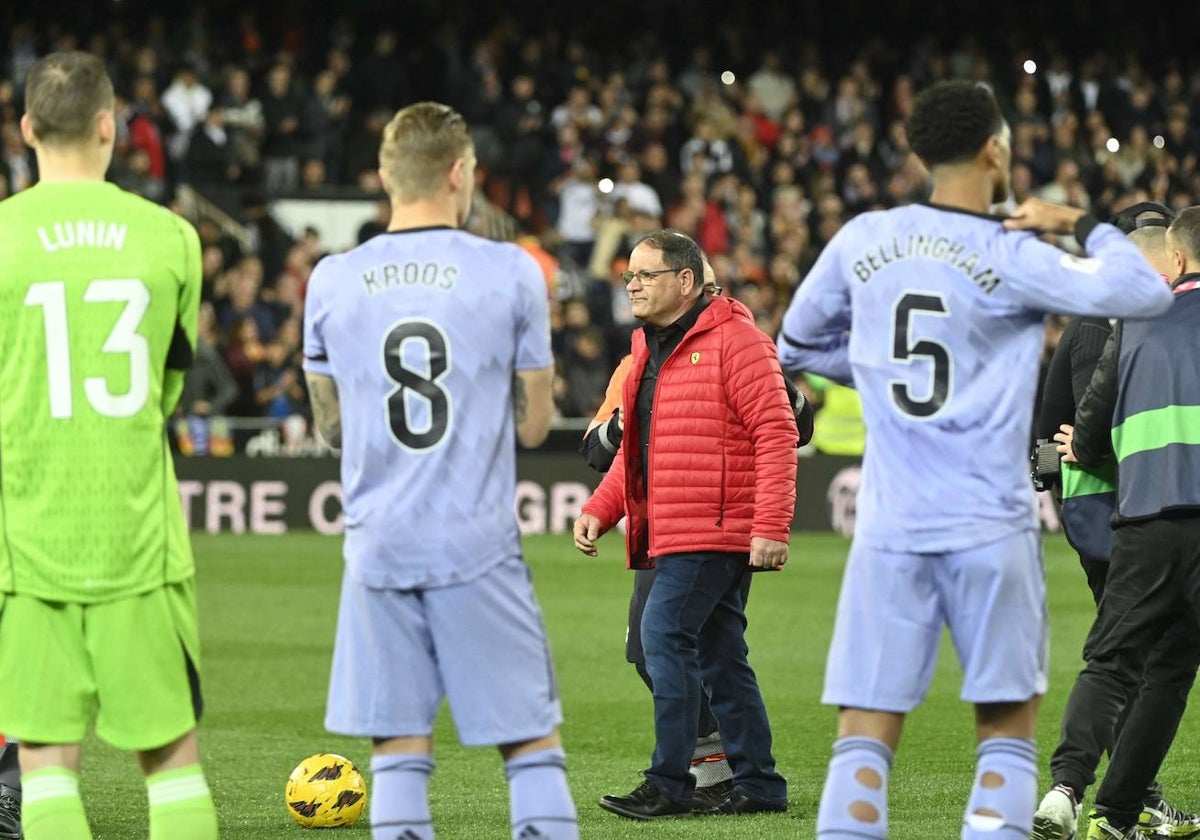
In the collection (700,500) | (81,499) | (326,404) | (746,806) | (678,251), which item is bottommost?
(746,806)

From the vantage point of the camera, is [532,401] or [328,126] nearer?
[532,401]

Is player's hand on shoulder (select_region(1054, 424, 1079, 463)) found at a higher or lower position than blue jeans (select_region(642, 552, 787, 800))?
higher

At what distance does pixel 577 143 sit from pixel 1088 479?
61.1 feet

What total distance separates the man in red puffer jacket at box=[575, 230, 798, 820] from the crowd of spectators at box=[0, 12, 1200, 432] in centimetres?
1347

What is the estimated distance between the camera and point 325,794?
7.07 m

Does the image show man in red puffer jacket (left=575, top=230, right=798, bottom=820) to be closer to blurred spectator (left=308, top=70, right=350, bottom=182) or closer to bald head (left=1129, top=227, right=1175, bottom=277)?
bald head (left=1129, top=227, right=1175, bottom=277)

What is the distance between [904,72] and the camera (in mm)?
29016

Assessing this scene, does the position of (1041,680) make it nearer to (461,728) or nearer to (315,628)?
(461,728)

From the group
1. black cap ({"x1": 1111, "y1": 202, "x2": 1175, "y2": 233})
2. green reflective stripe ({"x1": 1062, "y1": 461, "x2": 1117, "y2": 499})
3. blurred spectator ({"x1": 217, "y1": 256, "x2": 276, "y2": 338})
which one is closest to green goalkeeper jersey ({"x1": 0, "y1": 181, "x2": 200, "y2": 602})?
green reflective stripe ({"x1": 1062, "y1": 461, "x2": 1117, "y2": 499})

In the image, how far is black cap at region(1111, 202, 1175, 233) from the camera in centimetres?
695

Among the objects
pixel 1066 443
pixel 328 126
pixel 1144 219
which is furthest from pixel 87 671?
pixel 328 126

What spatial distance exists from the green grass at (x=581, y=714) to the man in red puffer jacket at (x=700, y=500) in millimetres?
271

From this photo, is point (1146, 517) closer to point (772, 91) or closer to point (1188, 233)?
point (1188, 233)

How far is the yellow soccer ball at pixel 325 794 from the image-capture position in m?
7.05
